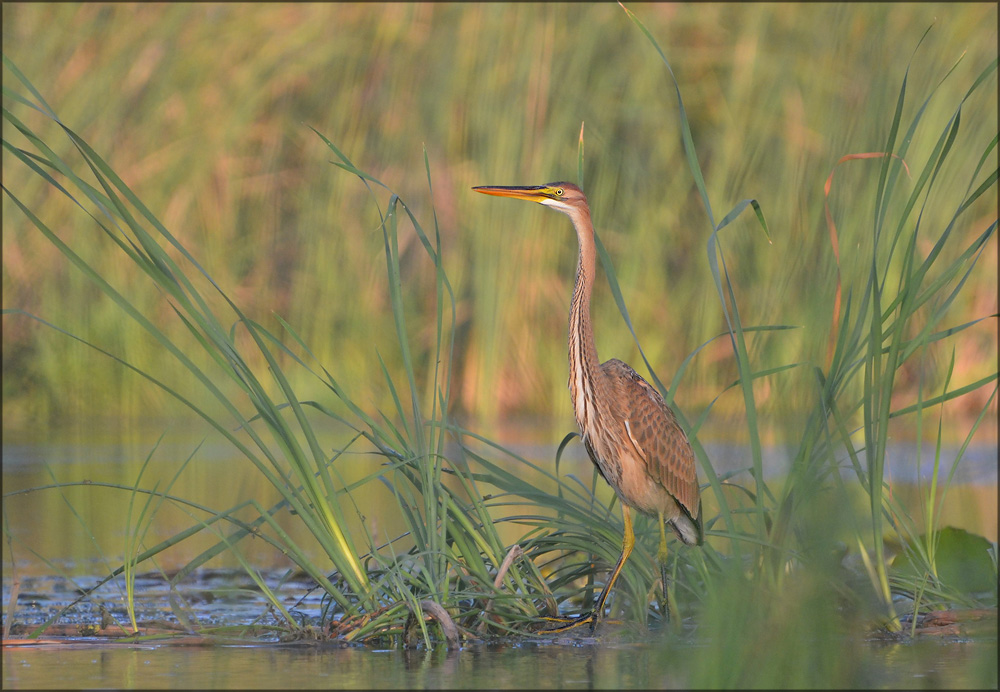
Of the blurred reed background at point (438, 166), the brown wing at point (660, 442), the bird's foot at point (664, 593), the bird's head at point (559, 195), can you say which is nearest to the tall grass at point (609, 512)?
the bird's foot at point (664, 593)

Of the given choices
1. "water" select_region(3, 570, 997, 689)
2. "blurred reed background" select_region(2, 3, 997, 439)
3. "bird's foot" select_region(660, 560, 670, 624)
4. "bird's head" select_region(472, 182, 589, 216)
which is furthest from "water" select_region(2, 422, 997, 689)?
"blurred reed background" select_region(2, 3, 997, 439)

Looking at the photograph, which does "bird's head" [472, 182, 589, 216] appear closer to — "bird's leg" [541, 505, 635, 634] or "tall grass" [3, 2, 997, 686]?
"tall grass" [3, 2, 997, 686]

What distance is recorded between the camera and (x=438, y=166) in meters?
10.1

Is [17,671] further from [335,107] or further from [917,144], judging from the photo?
[335,107]

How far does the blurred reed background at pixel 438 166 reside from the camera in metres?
9.58

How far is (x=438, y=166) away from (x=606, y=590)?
260 inches

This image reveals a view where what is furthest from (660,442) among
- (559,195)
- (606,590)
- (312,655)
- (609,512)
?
(312,655)

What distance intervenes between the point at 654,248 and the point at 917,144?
1986 millimetres

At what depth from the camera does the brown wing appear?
420 cm

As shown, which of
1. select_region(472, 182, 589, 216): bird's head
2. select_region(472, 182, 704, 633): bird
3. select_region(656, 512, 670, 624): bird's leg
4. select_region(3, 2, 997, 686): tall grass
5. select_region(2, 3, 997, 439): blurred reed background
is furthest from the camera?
select_region(2, 3, 997, 439): blurred reed background

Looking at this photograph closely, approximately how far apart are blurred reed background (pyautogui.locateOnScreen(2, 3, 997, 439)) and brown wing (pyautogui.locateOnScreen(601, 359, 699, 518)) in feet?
15.0

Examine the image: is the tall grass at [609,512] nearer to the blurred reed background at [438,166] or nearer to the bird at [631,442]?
the bird at [631,442]

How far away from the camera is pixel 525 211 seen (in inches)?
377

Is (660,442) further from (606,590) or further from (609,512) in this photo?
(606,590)
